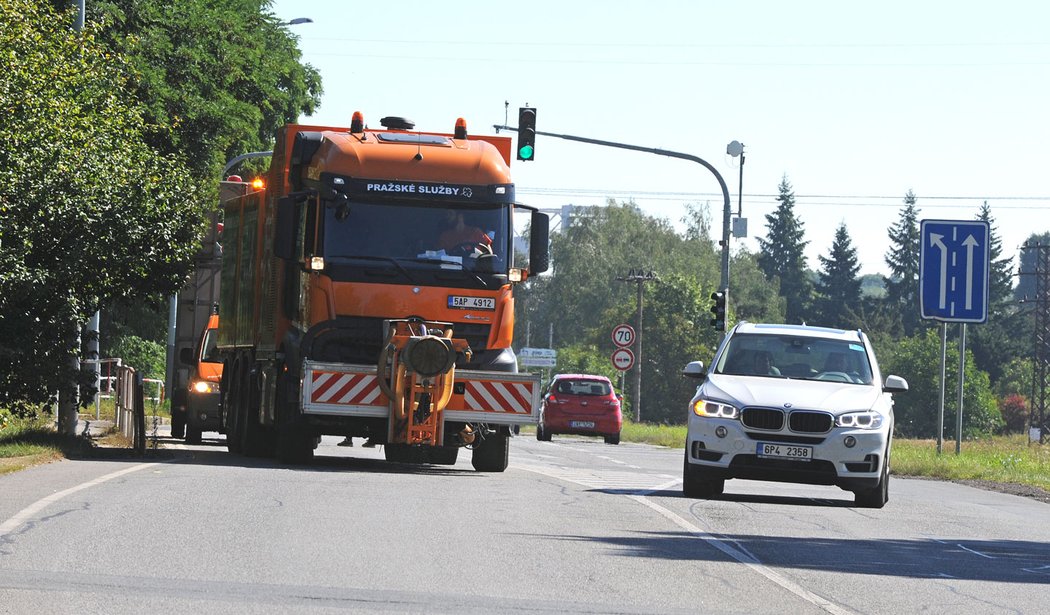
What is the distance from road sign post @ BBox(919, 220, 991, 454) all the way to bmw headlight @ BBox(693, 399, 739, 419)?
10264 millimetres

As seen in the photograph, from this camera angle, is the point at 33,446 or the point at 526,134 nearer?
the point at 33,446

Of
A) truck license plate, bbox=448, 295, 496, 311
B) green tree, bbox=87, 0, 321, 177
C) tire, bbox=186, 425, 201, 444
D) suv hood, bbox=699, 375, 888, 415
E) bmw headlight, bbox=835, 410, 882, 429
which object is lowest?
tire, bbox=186, 425, 201, 444

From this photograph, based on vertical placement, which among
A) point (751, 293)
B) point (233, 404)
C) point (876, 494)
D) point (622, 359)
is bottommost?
point (876, 494)

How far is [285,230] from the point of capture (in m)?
19.8

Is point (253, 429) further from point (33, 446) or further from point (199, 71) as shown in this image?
point (199, 71)

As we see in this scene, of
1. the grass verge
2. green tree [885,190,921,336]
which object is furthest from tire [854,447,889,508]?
green tree [885,190,921,336]

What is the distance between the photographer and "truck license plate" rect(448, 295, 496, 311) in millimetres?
19828

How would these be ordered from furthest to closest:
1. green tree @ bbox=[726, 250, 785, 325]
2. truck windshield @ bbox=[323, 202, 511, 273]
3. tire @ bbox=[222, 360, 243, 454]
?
green tree @ bbox=[726, 250, 785, 325]
tire @ bbox=[222, 360, 243, 454]
truck windshield @ bbox=[323, 202, 511, 273]

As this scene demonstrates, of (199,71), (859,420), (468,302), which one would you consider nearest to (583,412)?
(199,71)

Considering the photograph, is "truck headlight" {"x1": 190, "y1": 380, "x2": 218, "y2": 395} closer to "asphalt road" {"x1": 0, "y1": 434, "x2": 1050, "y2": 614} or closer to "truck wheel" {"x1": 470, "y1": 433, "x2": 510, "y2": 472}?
"truck wheel" {"x1": 470, "y1": 433, "x2": 510, "y2": 472}

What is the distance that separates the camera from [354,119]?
20.9 meters

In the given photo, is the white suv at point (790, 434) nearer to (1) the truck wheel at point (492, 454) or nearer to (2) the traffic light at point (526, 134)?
(1) the truck wheel at point (492, 454)

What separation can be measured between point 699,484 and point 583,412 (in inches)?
996

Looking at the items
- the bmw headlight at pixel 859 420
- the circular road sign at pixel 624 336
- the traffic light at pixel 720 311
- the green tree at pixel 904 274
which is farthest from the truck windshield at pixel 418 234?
the green tree at pixel 904 274
